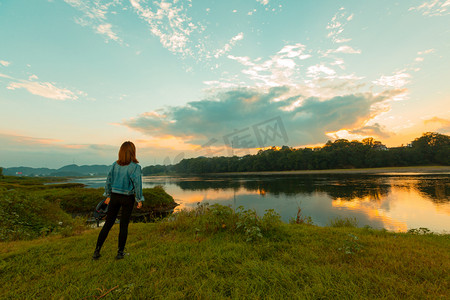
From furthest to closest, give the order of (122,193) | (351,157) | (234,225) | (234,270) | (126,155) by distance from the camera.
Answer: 1. (351,157)
2. (234,225)
3. (126,155)
4. (122,193)
5. (234,270)

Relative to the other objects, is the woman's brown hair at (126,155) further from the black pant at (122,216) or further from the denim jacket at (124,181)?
the black pant at (122,216)

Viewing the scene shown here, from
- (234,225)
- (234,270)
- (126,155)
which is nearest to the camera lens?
(234,270)

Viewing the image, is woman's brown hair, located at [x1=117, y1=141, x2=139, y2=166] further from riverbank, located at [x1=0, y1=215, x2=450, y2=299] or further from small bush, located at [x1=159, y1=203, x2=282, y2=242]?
small bush, located at [x1=159, y1=203, x2=282, y2=242]

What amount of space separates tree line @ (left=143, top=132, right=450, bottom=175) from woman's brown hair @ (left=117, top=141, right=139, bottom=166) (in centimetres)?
11048

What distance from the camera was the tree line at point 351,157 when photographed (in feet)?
274

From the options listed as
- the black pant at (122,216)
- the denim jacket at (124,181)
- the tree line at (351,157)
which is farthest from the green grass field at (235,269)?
the tree line at (351,157)

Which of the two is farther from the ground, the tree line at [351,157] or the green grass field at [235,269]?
the tree line at [351,157]

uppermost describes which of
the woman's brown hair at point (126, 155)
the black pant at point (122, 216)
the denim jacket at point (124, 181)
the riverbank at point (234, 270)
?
the woman's brown hair at point (126, 155)

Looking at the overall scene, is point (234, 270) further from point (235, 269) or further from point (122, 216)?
point (122, 216)

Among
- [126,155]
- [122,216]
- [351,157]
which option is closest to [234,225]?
[122,216]

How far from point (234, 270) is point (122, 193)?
2.90 meters

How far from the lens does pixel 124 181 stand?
4.23m

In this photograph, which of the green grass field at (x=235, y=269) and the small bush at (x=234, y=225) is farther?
the small bush at (x=234, y=225)

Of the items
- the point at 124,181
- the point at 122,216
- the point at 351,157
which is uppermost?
the point at 351,157
